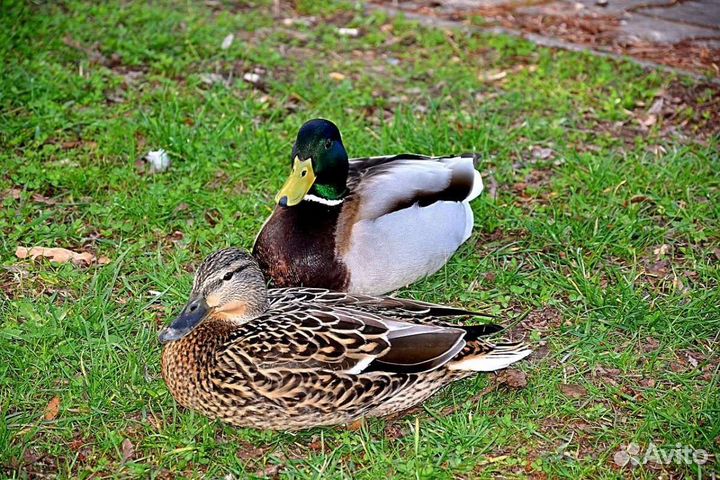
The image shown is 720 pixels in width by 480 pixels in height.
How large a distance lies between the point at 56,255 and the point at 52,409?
1078mm

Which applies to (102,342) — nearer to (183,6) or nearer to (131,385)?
(131,385)

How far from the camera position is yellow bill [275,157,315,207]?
13.6ft

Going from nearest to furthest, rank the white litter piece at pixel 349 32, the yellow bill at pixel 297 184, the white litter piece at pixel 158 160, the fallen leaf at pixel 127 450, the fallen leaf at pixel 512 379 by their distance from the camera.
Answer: the fallen leaf at pixel 127 450 < the fallen leaf at pixel 512 379 < the yellow bill at pixel 297 184 < the white litter piece at pixel 158 160 < the white litter piece at pixel 349 32

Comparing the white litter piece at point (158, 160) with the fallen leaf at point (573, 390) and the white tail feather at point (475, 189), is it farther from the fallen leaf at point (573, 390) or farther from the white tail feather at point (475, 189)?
the fallen leaf at point (573, 390)

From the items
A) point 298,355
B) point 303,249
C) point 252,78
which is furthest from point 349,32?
point 298,355

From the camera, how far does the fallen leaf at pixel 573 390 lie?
3.76m

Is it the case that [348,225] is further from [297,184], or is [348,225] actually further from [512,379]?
[512,379]

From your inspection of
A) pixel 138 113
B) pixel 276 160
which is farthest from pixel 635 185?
pixel 138 113

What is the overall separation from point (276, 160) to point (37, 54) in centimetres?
194

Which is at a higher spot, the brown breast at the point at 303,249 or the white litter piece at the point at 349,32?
the white litter piece at the point at 349,32

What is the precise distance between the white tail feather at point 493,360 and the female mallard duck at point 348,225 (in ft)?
2.59

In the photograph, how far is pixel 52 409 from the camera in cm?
356

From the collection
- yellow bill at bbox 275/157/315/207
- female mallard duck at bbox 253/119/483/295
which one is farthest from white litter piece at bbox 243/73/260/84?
yellow bill at bbox 275/157/315/207

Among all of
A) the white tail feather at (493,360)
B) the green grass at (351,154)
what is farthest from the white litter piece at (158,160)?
the white tail feather at (493,360)
